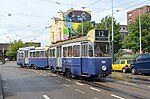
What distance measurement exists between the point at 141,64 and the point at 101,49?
893cm

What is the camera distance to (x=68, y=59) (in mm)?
24344

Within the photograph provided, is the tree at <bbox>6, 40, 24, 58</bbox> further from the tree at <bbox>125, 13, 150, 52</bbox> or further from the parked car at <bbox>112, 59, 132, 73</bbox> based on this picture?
the parked car at <bbox>112, 59, 132, 73</bbox>

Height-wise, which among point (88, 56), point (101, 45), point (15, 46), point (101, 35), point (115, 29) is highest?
point (115, 29)

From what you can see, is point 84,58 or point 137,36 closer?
point 84,58

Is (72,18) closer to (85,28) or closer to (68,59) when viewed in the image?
(85,28)

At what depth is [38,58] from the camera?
39.8 metres

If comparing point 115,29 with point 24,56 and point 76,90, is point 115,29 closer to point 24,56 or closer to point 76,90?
point 24,56

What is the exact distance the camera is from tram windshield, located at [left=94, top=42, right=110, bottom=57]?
67.0 ft

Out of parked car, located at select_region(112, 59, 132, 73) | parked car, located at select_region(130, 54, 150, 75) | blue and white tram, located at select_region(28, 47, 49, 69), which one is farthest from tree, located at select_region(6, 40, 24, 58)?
parked car, located at select_region(130, 54, 150, 75)

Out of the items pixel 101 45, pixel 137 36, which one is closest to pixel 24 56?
pixel 137 36

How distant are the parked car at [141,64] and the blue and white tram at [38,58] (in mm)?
11786

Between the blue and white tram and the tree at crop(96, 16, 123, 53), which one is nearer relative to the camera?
the blue and white tram

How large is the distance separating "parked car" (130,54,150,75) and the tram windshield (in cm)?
783

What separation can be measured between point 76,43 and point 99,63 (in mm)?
3206
